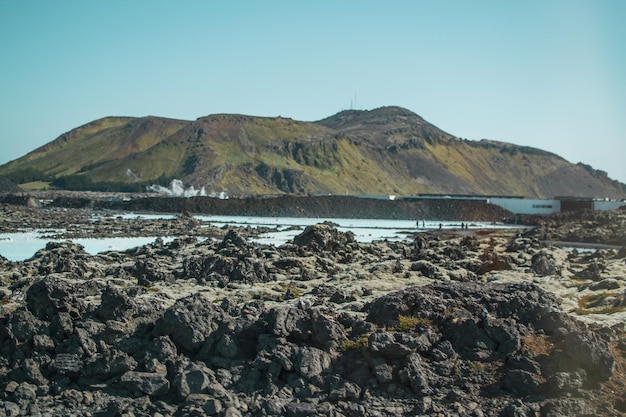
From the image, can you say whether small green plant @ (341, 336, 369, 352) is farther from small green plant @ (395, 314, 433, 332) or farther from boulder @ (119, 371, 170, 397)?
boulder @ (119, 371, 170, 397)

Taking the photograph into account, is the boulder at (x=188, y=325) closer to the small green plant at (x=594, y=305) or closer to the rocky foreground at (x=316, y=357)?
the rocky foreground at (x=316, y=357)

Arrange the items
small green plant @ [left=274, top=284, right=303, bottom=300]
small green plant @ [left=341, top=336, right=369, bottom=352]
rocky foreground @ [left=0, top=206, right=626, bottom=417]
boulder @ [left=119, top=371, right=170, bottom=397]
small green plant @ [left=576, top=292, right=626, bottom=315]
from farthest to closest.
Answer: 1. small green plant @ [left=274, top=284, right=303, bottom=300]
2. small green plant @ [left=576, top=292, right=626, bottom=315]
3. small green plant @ [left=341, top=336, right=369, bottom=352]
4. boulder @ [left=119, top=371, right=170, bottom=397]
5. rocky foreground @ [left=0, top=206, right=626, bottom=417]

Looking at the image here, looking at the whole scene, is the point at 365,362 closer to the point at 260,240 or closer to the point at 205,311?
the point at 205,311

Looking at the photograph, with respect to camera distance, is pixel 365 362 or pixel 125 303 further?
pixel 125 303

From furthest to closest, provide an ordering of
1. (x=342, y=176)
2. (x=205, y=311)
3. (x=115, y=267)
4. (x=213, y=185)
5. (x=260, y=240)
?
(x=342, y=176) < (x=213, y=185) < (x=260, y=240) < (x=115, y=267) < (x=205, y=311)

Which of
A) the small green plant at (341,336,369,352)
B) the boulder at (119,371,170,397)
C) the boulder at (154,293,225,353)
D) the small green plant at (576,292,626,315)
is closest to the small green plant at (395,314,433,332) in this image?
the small green plant at (341,336,369,352)

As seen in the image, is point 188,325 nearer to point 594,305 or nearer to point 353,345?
point 353,345

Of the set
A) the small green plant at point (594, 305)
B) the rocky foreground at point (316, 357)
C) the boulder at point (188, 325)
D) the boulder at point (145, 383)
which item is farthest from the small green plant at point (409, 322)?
the small green plant at point (594, 305)

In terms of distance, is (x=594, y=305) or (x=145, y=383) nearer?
(x=145, y=383)

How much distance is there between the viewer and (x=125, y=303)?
1886 centimetres

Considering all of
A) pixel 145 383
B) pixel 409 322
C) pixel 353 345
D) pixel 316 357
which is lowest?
pixel 145 383

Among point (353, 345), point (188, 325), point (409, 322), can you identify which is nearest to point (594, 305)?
point (409, 322)

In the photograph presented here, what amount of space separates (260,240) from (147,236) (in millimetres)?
10070

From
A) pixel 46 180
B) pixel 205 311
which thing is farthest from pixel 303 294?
pixel 46 180
